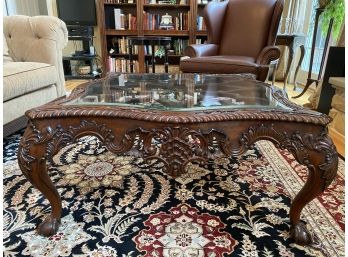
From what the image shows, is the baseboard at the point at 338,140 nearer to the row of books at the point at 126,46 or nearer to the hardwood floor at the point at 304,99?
the hardwood floor at the point at 304,99

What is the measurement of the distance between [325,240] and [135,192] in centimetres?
77

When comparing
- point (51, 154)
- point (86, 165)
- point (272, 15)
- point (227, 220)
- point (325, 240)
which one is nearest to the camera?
point (51, 154)

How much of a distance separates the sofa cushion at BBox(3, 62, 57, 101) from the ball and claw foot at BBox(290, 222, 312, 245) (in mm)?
1646

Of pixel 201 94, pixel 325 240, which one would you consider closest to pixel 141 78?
pixel 201 94

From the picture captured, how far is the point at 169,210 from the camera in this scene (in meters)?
1.09

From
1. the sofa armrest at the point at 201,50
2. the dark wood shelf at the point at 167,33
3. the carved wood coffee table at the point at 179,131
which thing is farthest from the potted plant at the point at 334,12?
the carved wood coffee table at the point at 179,131

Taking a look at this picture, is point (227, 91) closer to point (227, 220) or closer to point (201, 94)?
point (201, 94)

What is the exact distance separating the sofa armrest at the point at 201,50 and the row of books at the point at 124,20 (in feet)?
5.06

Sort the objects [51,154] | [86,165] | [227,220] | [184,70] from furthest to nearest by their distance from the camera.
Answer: [184,70] → [86,165] → [227,220] → [51,154]

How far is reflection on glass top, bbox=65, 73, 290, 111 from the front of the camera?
2.88 ft

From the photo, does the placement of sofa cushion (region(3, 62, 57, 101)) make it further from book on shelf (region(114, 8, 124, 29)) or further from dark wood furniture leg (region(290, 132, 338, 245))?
book on shelf (region(114, 8, 124, 29))

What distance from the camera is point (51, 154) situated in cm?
83

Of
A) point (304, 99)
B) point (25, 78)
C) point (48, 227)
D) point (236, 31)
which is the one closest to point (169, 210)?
point (48, 227)

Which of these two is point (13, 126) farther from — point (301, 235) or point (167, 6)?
point (167, 6)
